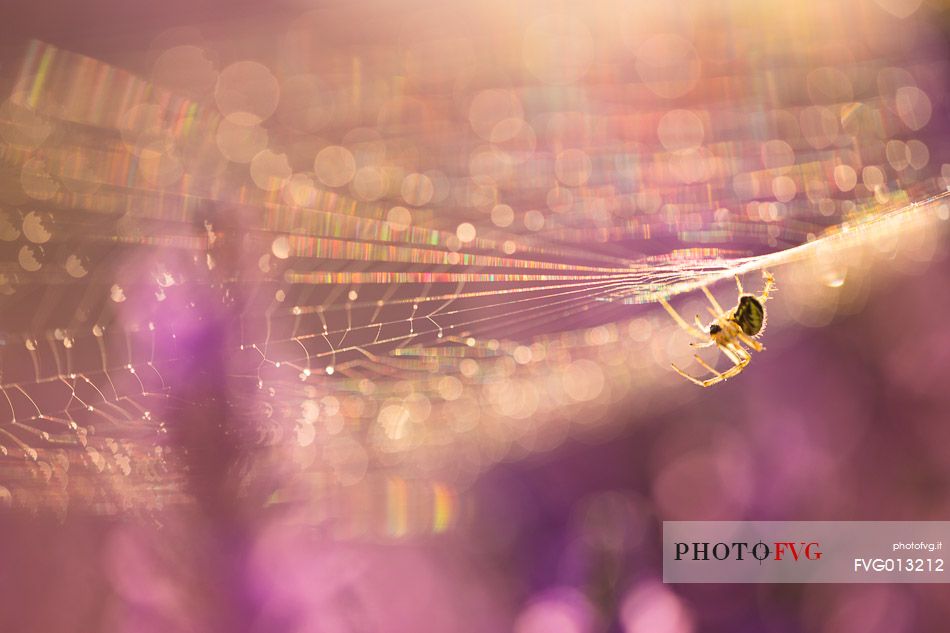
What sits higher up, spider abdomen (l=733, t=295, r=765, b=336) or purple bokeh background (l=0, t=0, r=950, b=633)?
spider abdomen (l=733, t=295, r=765, b=336)

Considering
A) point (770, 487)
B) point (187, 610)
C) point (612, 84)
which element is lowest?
point (187, 610)

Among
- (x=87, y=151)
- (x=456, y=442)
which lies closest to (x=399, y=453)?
(x=456, y=442)

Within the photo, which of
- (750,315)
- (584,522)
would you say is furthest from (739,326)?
(584,522)

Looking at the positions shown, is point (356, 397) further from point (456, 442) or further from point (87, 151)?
point (87, 151)

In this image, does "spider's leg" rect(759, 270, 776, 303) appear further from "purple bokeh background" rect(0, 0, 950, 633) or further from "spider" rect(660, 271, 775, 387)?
"purple bokeh background" rect(0, 0, 950, 633)

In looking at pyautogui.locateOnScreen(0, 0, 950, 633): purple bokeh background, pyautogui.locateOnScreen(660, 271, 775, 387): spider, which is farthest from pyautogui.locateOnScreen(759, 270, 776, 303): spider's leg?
pyautogui.locateOnScreen(0, 0, 950, 633): purple bokeh background

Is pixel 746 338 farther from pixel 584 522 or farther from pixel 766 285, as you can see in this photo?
pixel 584 522

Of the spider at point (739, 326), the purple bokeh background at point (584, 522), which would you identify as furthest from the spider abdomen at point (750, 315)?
the purple bokeh background at point (584, 522)

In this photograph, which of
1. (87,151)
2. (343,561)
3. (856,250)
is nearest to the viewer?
(87,151)
